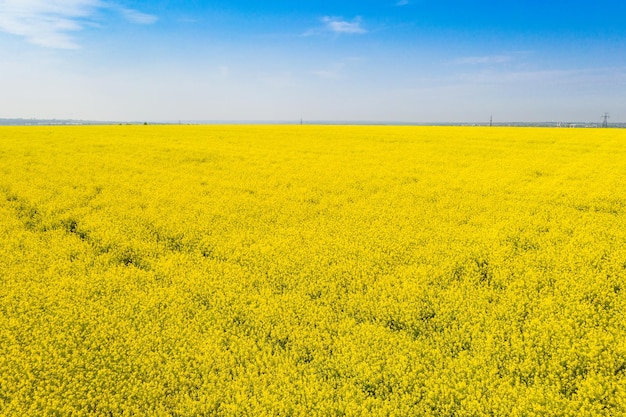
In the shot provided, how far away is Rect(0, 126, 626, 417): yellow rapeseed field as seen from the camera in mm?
4938

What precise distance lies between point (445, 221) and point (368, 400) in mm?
6738

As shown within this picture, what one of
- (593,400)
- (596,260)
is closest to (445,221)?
(596,260)

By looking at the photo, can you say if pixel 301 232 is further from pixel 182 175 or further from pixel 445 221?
pixel 182 175

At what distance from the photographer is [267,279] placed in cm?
766

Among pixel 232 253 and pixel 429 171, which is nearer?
pixel 232 253

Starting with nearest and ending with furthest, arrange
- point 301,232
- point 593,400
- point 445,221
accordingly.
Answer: point 593,400 → point 301,232 → point 445,221

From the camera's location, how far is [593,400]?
4.70m

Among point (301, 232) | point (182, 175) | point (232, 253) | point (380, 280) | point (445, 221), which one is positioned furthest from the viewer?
point (182, 175)

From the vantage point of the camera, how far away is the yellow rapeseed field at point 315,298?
494 centimetres

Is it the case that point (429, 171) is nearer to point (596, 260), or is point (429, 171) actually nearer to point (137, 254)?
point (596, 260)

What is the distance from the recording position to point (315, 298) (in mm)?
7059

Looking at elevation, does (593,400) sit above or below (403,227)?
below

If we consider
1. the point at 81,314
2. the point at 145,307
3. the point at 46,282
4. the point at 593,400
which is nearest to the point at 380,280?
the point at 593,400

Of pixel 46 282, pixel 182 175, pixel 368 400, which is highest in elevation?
pixel 182 175
